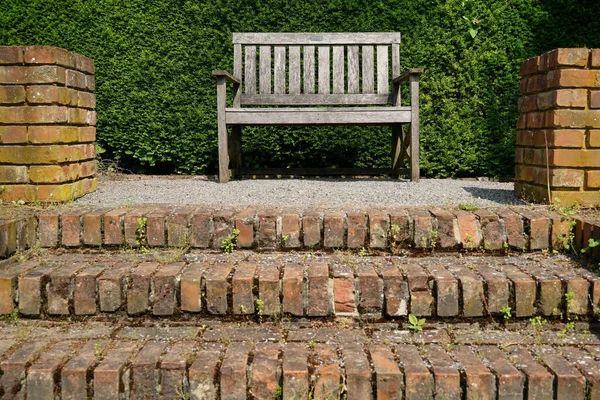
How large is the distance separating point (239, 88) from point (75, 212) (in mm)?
2428

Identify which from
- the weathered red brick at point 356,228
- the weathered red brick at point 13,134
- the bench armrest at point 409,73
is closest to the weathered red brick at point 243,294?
the weathered red brick at point 356,228

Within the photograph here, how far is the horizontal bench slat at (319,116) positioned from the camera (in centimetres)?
414

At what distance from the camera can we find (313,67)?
4.79m

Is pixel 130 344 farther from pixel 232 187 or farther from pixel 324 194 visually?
pixel 232 187

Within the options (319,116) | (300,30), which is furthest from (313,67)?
(319,116)

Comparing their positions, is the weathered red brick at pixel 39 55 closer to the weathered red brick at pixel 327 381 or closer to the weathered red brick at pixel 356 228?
the weathered red brick at pixel 356 228

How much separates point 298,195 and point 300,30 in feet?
7.74

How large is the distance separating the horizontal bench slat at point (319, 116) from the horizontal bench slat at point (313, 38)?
35.0 inches

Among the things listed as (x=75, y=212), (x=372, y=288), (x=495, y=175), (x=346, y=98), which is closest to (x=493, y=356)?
(x=372, y=288)

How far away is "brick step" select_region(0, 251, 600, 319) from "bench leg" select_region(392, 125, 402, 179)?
8.31 feet

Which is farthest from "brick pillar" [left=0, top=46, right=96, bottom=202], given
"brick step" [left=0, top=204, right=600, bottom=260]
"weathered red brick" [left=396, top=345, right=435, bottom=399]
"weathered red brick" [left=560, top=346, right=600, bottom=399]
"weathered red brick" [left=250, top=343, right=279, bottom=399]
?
"weathered red brick" [left=560, top=346, right=600, bottom=399]

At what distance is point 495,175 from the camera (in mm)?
5152

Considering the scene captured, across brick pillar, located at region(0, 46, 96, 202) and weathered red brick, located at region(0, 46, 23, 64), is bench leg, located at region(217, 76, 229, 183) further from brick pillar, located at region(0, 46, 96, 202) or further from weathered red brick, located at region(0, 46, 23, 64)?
weathered red brick, located at region(0, 46, 23, 64)

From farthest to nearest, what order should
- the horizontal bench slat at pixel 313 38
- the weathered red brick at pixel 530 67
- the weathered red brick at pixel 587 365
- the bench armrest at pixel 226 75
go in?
the horizontal bench slat at pixel 313 38 → the bench armrest at pixel 226 75 → the weathered red brick at pixel 530 67 → the weathered red brick at pixel 587 365
